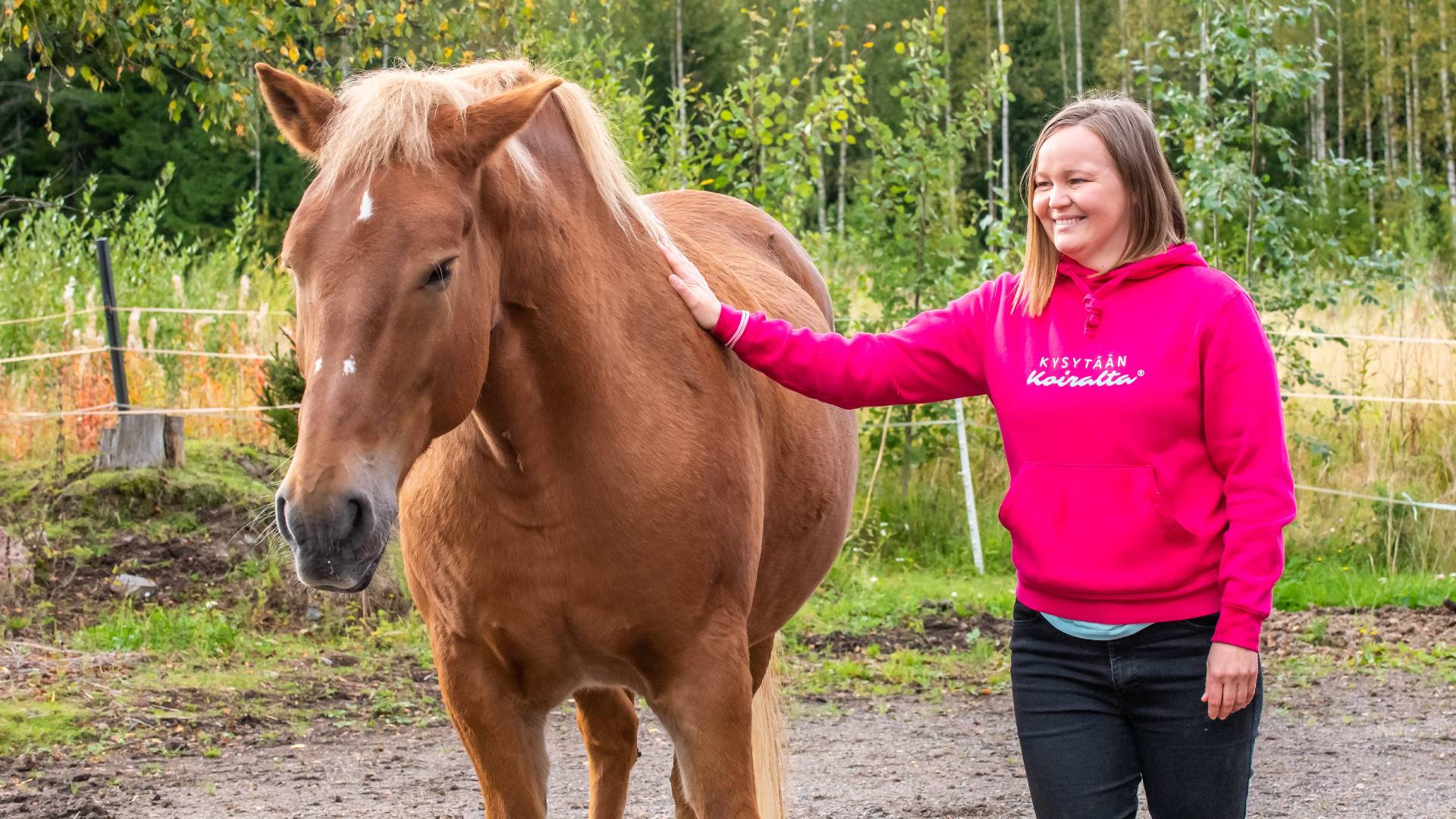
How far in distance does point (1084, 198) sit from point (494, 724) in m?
1.56

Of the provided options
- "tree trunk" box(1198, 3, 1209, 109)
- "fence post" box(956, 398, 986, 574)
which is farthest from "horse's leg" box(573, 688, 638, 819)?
"tree trunk" box(1198, 3, 1209, 109)

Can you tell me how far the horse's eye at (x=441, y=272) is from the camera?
2090 millimetres

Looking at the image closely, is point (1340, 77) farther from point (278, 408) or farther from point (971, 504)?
point (278, 408)

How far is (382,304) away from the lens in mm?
2031

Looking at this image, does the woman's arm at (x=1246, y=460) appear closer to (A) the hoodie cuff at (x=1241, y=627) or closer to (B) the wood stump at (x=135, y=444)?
(A) the hoodie cuff at (x=1241, y=627)

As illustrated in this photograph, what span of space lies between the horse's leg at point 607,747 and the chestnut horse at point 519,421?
708 mm

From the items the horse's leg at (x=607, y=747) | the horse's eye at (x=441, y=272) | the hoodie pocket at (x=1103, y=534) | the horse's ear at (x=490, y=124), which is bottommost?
the horse's leg at (x=607, y=747)

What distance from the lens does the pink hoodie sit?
2.18 m

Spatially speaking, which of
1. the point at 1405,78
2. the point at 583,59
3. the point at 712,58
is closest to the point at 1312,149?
the point at 1405,78

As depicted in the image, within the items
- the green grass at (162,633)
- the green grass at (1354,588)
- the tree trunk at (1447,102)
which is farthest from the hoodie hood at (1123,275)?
the tree trunk at (1447,102)

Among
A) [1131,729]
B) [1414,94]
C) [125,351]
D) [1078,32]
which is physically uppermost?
[1078,32]

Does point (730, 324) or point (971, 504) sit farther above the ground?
point (730, 324)

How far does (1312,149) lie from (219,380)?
85.5 feet

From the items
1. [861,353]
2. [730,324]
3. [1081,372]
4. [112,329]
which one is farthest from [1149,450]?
[112,329]
